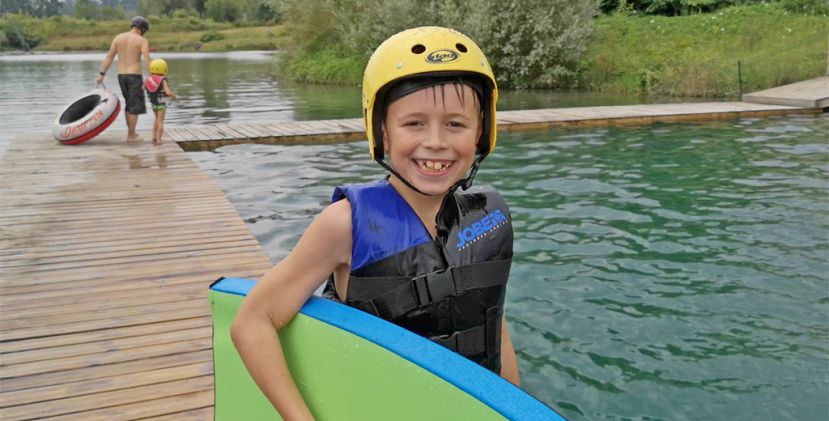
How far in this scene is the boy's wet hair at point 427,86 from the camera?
7.20 feet

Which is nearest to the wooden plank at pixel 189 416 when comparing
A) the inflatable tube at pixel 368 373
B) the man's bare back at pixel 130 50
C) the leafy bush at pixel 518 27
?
the inflatable tube at pixel 368 373

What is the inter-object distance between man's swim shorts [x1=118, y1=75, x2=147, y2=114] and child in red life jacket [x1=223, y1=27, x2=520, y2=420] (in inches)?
446

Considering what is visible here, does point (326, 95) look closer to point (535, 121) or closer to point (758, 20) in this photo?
point (535, 121)

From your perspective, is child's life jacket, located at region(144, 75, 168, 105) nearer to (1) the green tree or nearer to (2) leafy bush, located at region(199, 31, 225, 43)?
(2) leafy bush, located at region(199, 31, 225, 43)

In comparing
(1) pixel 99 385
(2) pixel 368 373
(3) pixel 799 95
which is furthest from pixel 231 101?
(2) pixel 368 373

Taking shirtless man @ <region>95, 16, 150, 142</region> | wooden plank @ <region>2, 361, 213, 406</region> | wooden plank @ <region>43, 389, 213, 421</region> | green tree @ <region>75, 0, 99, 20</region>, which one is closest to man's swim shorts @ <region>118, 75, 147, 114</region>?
shirtless man @ <region>95, 16, 150, 142</region>

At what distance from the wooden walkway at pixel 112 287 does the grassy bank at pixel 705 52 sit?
56.7 feet

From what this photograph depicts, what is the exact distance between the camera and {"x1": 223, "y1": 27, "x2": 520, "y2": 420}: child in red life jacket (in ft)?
6.81

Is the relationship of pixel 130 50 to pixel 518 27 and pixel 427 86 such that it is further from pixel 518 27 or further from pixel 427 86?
pixel 518 27

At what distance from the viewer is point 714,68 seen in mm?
22328

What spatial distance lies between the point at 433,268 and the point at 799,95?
17.9 m

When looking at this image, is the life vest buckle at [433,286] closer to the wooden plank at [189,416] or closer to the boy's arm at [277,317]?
the boy's arm at [277,317]

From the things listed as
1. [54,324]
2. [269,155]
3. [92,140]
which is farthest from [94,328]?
[92,140]

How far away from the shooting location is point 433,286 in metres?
2.28
